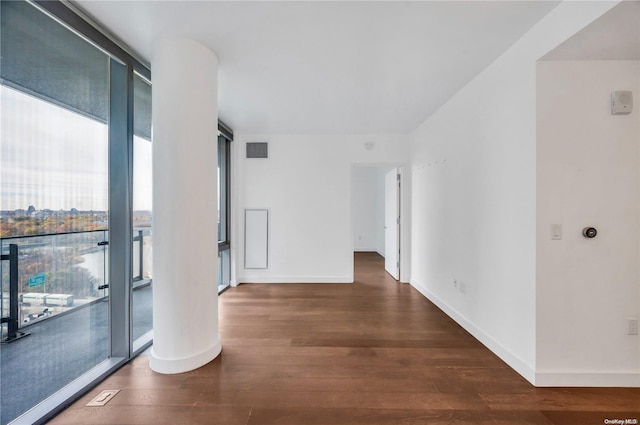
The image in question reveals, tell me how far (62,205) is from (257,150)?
3.13m

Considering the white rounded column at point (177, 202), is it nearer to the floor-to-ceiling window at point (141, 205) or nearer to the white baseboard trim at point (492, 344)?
the floor-to-ceiling window at point (141, 205)

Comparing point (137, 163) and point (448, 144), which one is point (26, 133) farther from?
point (448, 144)

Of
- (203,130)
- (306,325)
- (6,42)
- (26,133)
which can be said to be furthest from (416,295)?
(6,42)

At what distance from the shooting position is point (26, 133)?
1.55 meters

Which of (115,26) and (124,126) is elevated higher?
(115,26)

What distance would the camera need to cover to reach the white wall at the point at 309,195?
4.68 m

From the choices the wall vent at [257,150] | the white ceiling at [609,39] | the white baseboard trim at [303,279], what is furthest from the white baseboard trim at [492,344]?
the wall vent at [257,150]

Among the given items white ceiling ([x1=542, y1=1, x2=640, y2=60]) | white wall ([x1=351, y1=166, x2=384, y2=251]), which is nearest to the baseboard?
white ceiling ([x1=542, y1=1, x2=640, y2=60])

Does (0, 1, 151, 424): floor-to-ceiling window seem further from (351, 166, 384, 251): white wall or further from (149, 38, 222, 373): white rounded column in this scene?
(351, 166, 384, 251): white wall

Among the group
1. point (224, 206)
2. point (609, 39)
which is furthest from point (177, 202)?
point (609, 39)

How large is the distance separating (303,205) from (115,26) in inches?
128

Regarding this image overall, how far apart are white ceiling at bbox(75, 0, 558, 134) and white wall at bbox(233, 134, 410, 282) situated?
54.0 inches

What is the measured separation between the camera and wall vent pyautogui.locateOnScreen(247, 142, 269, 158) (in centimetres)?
465

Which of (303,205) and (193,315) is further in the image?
(303,205)
